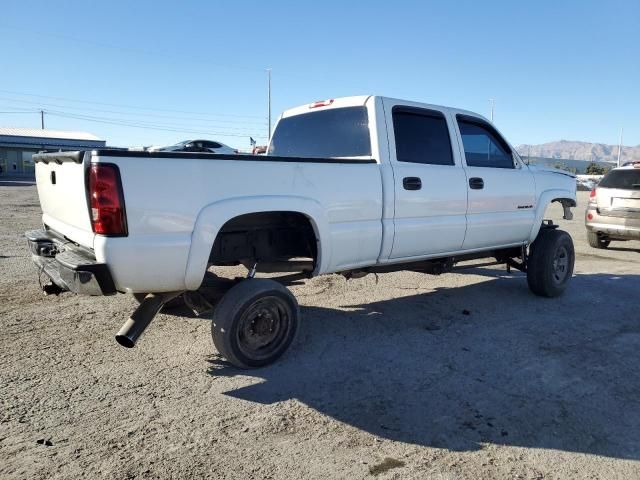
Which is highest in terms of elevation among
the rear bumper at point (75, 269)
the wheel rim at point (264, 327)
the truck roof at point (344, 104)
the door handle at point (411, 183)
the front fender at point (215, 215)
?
the truck roof at point (344, 104)

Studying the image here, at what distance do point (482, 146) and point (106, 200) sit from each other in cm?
417

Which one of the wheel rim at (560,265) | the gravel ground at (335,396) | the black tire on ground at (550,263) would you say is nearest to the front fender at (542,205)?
the black tire on ground at (550,263)

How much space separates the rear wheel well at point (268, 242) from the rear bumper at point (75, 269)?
941 mm

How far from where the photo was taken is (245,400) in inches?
137

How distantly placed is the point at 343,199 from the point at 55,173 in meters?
2.23

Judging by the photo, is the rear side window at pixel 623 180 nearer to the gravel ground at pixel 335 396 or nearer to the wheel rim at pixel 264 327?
the gravel ground at pixel 335 396

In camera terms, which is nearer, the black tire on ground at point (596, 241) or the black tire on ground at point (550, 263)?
the black tire on ground at point (550, 263)

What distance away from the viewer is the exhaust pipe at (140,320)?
3561 mm

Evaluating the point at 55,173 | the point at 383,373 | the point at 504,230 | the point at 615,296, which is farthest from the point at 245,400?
the point at 615,296

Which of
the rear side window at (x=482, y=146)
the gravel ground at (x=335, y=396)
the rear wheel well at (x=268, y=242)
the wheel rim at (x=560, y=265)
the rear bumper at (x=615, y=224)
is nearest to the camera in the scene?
the gravel ground at (x=335, y=396)

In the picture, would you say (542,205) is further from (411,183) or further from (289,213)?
(289,213)

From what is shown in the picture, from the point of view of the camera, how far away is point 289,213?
418 centimetres

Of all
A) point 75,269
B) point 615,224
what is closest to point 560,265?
point 615,224

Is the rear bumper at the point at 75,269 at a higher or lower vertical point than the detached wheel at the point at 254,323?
higher
